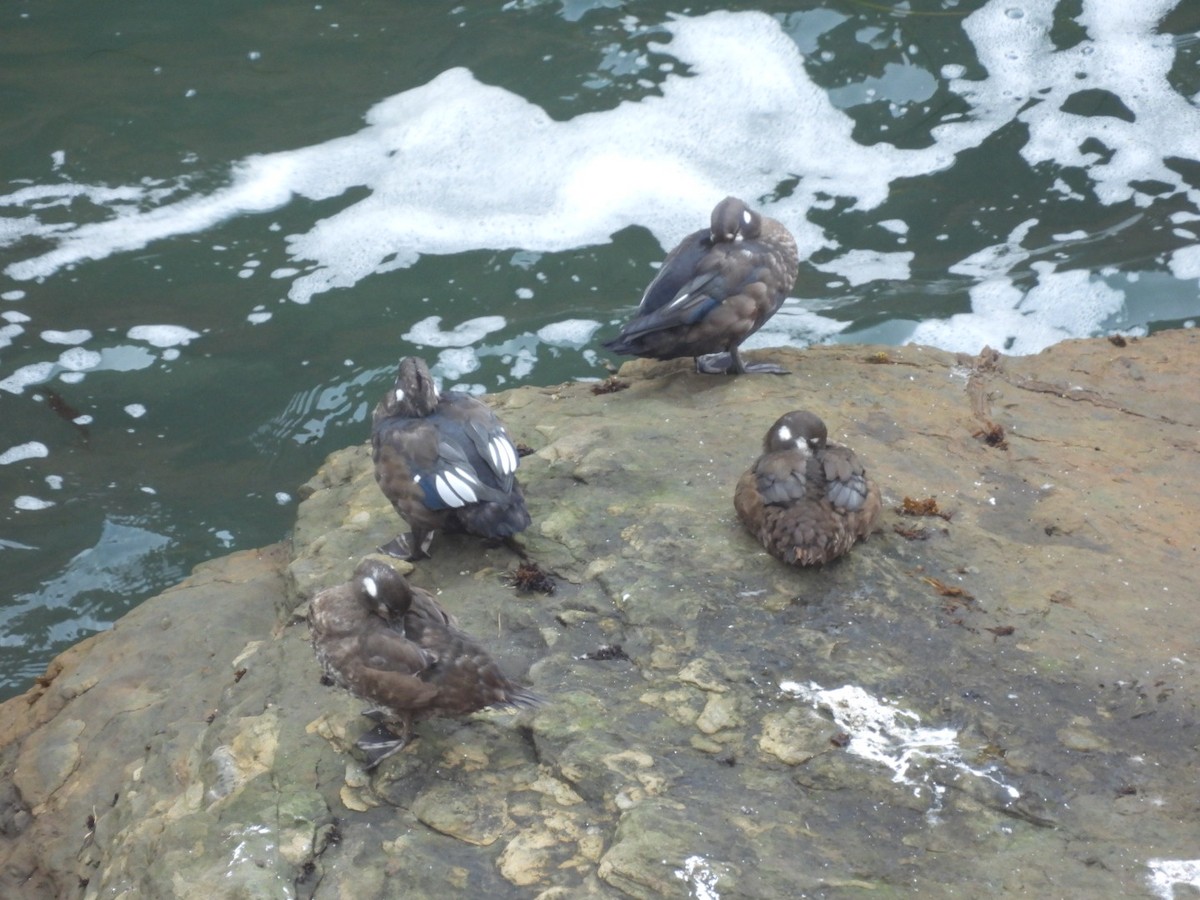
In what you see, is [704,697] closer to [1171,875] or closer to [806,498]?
[806,498]

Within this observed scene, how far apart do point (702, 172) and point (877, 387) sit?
13.6 feet

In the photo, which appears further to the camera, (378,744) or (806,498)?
(806,498)

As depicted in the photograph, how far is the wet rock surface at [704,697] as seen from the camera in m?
3.78

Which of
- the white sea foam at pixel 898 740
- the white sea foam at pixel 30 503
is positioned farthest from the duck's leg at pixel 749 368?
the white sea foam at pixel 30 503

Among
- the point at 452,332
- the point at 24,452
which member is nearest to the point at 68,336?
the point at 24,452

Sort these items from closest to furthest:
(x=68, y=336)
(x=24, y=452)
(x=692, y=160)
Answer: (x=24, y=452) → (x=68, y=336) → (x=692, y=160)

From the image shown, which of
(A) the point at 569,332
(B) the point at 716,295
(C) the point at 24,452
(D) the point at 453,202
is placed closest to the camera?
(B) the point at 716,295

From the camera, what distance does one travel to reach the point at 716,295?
6770 mm

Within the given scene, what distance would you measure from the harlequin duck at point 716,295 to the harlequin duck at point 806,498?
1.56 metres

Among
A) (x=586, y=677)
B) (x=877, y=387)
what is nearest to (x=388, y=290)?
(x=877, y=387)

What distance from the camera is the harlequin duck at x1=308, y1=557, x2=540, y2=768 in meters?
4.14

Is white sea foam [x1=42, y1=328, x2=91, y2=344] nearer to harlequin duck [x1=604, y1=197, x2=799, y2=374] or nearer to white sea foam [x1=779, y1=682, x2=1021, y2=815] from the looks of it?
Answer: harlequin duck [x1=604, y1=197, x2=799, y2=374]

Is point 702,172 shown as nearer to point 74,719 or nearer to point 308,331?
point 308,331

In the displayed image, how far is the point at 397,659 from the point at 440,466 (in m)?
1.36
